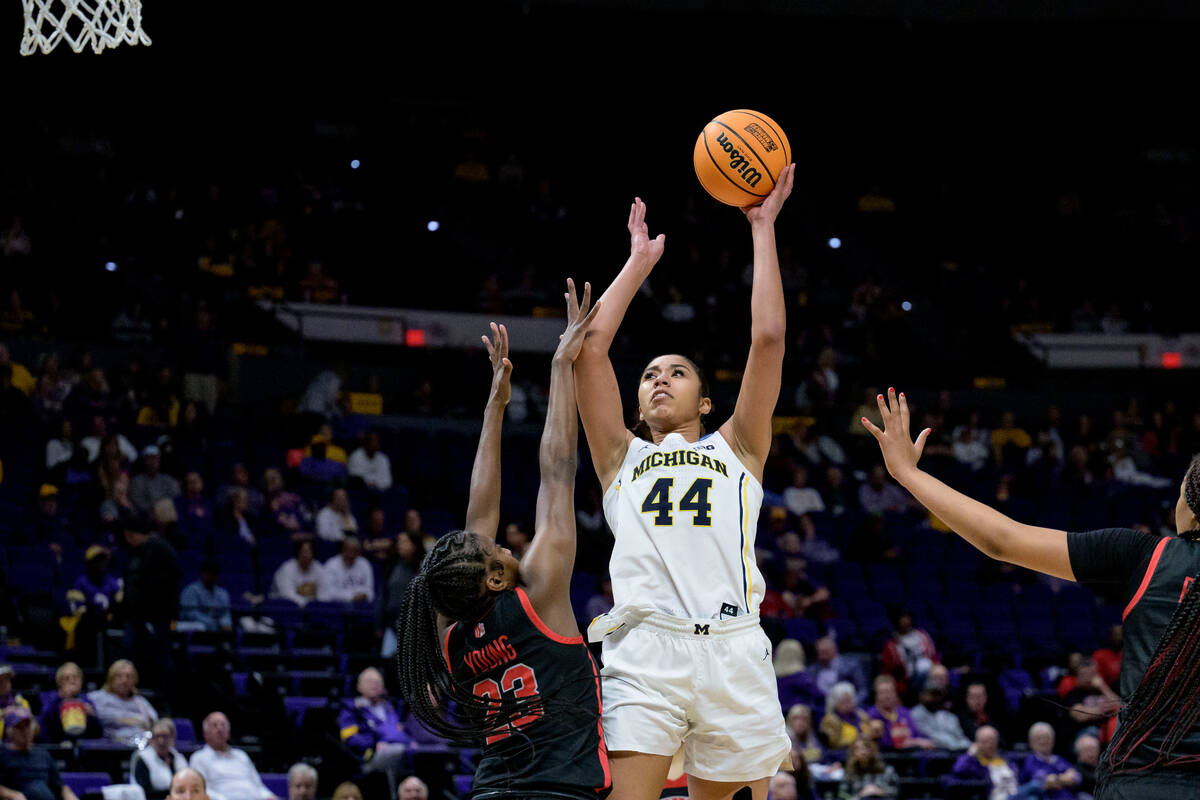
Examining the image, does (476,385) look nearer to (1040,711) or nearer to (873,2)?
(873,2)

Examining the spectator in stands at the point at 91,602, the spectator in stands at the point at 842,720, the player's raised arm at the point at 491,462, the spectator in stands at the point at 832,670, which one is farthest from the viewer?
the spectator in stands at the point at 832,670

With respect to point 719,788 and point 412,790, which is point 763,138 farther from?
point 412,790

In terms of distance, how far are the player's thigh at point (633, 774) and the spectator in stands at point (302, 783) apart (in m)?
5.04

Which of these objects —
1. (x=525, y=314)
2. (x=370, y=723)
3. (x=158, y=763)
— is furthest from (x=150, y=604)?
(x=525, y=314)

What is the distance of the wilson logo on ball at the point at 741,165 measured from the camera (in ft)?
16.8

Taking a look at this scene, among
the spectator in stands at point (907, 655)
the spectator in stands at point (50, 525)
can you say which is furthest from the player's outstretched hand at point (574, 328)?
the spectator in stands at point (907, 655)

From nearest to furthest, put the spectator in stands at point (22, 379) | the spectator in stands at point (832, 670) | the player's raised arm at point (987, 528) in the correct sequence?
the player's raised arm at point (987, 528) → the spectator in stands at point (832, 670) → the spectator in stands at point (22, 379)

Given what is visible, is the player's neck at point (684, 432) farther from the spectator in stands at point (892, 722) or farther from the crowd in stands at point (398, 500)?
the spectator in stands at point (892, 722)

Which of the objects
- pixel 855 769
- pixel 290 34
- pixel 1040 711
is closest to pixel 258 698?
pixel 855 769

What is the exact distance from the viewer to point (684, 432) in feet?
16.2

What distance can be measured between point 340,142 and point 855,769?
1441 centimetres

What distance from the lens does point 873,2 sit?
16469 mm

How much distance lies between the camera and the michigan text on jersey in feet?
15.4

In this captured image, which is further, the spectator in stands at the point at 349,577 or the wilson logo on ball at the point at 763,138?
the spectator in stands at the point at 349,577
